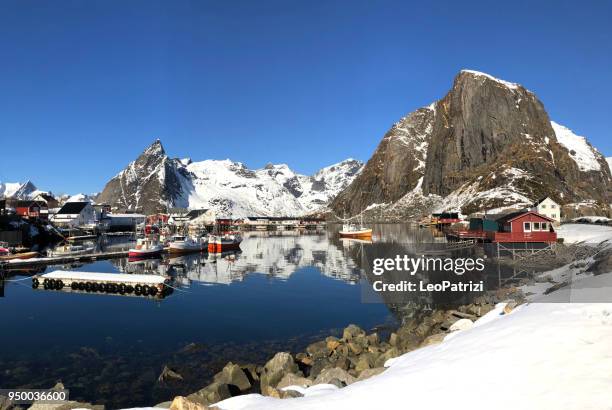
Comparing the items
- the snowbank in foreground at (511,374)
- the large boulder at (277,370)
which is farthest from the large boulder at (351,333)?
the snowbank in foreground at (511,374)

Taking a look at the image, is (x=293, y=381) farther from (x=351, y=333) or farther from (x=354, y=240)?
(x=354, y=240)

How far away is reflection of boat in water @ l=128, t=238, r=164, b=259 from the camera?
75062 mm

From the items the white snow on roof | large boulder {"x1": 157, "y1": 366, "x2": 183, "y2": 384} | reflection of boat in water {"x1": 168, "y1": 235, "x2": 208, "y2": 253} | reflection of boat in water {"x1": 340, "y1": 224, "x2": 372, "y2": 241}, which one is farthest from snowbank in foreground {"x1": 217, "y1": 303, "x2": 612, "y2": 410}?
reflection of boat in water {"x1": 340, "y1": 224, "x2": 372, "y2": 241}

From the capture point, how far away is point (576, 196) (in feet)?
639

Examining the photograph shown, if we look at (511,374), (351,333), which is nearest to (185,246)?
(351,333)

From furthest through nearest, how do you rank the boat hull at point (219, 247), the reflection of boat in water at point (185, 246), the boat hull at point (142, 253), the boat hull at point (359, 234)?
the boat hull at point (359, 234), the boat hull at point (219, 247), the reflection of boat in water at point (185, 246), the boat hull at point (142, 253)

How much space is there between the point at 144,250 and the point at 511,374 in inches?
2931

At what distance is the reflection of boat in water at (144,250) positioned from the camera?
7506 cm

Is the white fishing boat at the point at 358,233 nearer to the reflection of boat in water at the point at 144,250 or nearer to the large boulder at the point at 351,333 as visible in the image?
the reflection of boat in water at the point at 144,250

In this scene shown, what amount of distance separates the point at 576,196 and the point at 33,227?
214 meters

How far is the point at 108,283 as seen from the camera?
4603 cm

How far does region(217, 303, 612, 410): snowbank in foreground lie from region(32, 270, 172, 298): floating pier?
3372 centimetres

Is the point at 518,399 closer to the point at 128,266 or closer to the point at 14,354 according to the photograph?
the point at 14,354

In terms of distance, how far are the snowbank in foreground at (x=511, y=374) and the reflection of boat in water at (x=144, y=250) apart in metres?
67.4
